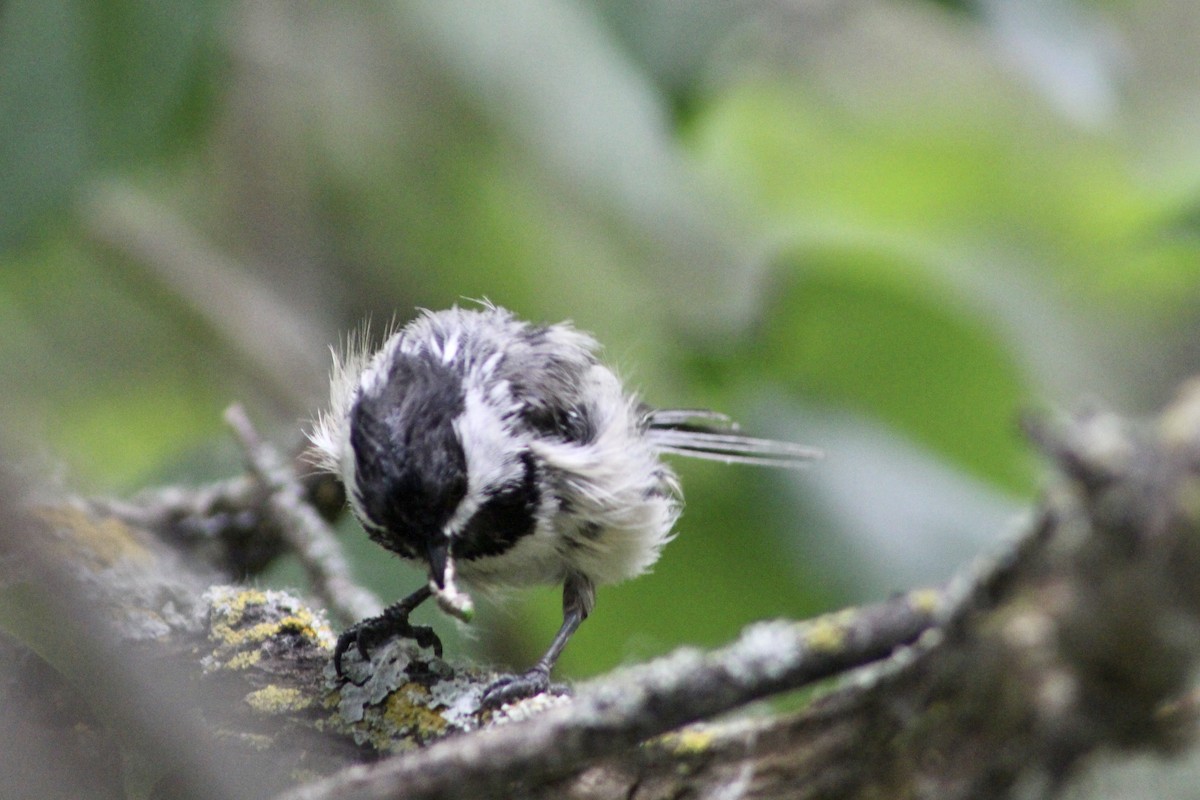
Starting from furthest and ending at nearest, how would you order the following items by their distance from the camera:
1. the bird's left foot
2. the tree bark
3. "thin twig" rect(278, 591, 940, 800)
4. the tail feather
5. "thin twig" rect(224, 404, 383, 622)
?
the tail feather < "thin twig" rect(224, 404, 383, 622) < the bird's left foot < "thin twig" rect(278, 591, 940, 800) < the tree bark

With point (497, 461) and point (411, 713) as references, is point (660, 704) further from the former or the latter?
point (497, 461)

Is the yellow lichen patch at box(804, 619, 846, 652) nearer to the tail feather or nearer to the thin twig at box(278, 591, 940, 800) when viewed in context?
the thin twig at box(278, 591, 940, 800)

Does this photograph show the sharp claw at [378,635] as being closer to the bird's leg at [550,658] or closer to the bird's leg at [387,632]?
the bird's leg at [387,632]

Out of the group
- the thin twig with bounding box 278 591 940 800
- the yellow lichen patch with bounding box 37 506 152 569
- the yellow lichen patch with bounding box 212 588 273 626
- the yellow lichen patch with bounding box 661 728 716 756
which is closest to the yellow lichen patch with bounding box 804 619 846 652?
the thin twig with bounding box 278 591 940 800

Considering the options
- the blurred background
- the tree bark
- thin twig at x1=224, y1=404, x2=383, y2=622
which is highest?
the blurred background

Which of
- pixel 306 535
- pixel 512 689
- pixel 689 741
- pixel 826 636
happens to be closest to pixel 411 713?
pixel 512 689

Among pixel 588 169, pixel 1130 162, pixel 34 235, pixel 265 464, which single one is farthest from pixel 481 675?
pixel 1130 162
